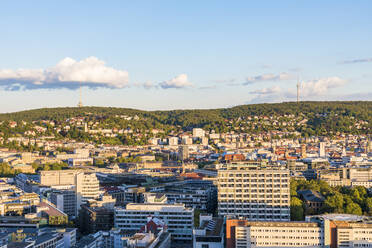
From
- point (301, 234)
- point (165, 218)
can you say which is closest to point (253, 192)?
point (165, 218)

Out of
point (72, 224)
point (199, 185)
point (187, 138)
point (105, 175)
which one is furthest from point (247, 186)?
point (187, 138)

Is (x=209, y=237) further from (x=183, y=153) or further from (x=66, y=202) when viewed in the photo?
(x=183, y=153)

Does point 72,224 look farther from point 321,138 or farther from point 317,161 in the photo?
point 321,138

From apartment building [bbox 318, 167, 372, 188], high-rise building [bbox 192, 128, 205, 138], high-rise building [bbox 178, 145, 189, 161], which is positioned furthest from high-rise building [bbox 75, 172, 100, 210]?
high-rise building [bbox 192, 128, 205, 138]

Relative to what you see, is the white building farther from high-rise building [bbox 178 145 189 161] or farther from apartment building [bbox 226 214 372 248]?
high-rise building [bbox 178 145 189 161]

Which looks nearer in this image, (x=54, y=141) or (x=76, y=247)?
(x=76, y=247)

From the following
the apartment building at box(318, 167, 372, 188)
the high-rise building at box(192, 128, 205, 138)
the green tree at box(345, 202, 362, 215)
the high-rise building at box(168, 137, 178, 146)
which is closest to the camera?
the green tree at box(345, 202, 362, 215)
